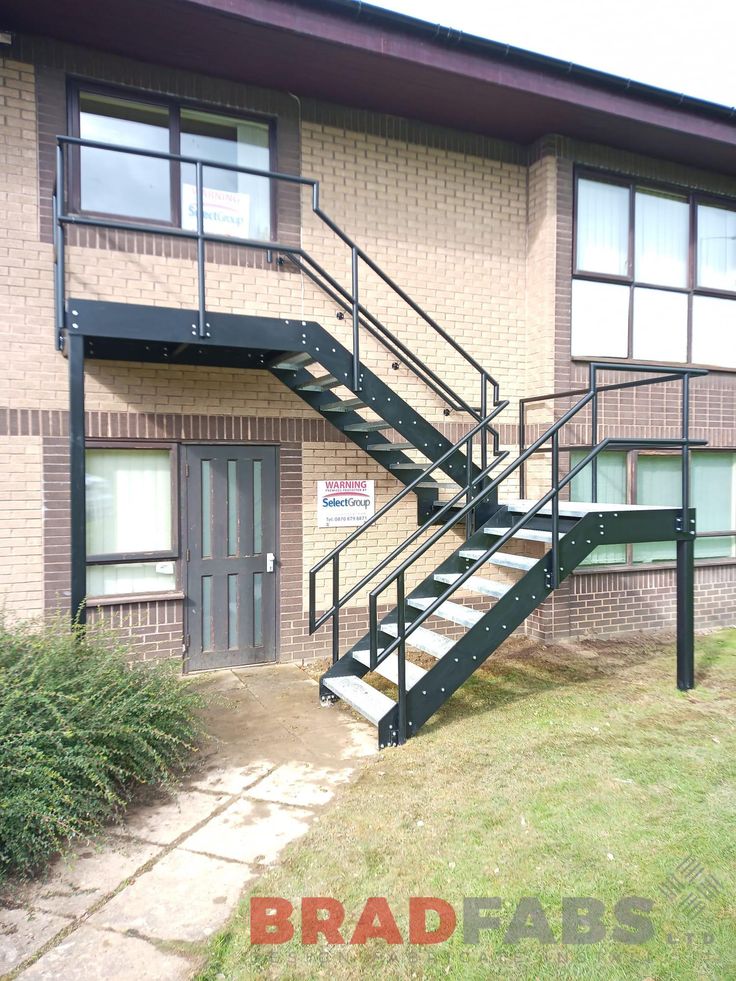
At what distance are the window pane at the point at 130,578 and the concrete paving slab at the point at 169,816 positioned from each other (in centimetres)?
254

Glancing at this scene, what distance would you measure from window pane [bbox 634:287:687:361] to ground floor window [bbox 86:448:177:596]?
18.1 ft

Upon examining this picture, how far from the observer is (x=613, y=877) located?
3.39m

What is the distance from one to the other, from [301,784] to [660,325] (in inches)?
266

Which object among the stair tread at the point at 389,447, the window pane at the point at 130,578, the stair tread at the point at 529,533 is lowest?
the window pane at the point at 130,578

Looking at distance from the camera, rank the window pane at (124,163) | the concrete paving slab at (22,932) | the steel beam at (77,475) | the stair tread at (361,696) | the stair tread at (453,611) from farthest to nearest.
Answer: the window pane at (124,163) → the stair tread at (453,611) → the steel beam at (77,475) → the stair tread at (361,696) → the concrete paving slab at (22,932)

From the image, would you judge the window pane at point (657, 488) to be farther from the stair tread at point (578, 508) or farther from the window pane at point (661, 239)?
the stair tread at point (578, 508)

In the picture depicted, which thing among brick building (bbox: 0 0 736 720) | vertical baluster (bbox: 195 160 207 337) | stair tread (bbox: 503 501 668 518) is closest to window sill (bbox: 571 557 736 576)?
brick building (bbox: 0 0 736 720)

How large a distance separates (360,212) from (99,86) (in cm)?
255

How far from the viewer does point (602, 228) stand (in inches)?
323

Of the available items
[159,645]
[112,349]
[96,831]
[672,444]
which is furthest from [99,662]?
[672,444]

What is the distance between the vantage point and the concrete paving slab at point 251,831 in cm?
368

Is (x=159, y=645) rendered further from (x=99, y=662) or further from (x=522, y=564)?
(x=522, y=564)

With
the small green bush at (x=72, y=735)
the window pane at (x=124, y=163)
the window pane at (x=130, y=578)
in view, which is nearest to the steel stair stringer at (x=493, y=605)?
the small green bush at (x=72, y=735)

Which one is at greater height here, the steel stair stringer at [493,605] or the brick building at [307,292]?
the brick building at [307,292]
